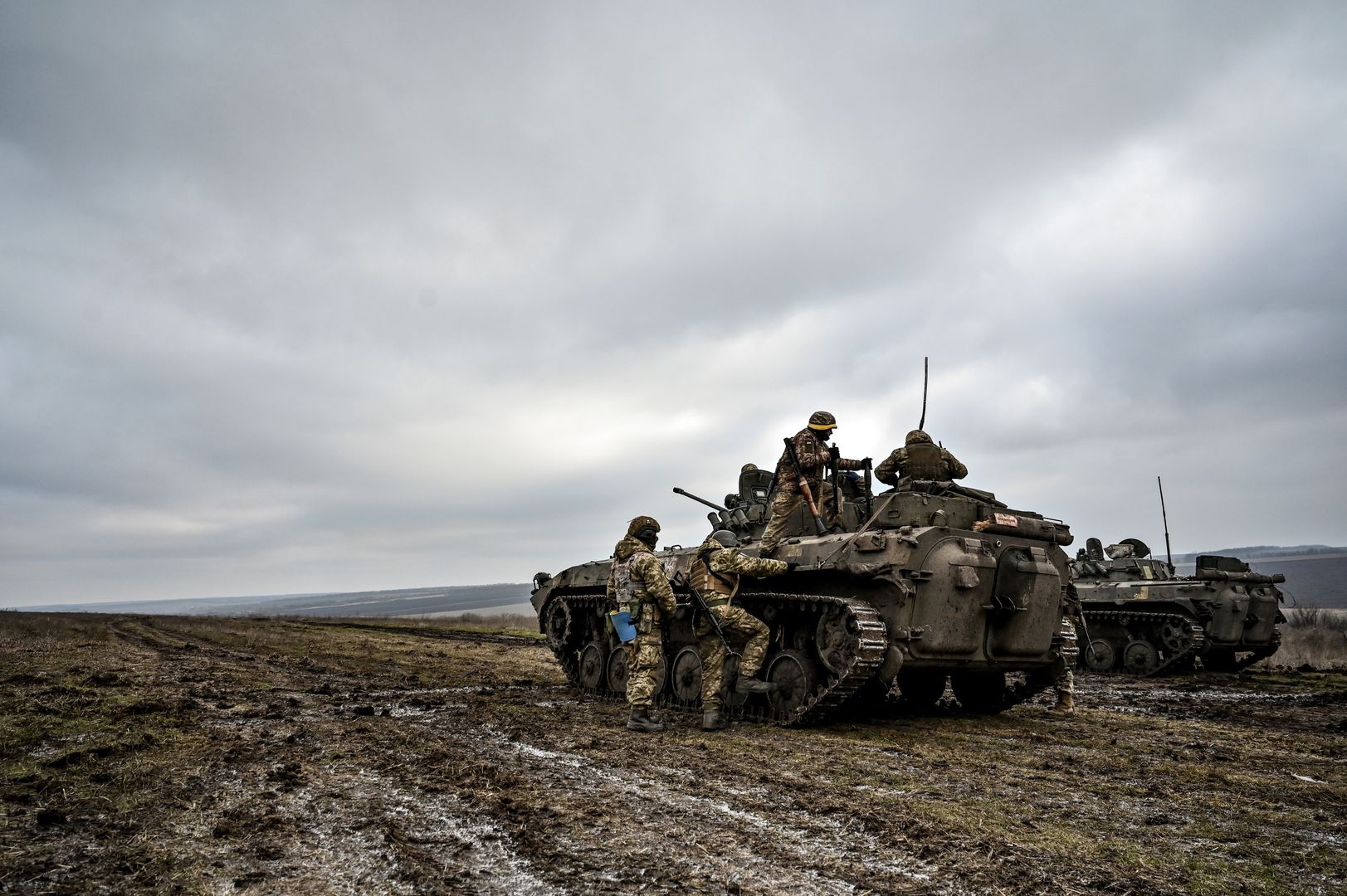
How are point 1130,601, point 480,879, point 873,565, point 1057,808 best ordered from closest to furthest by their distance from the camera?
point 480,879, point 1057,808, point 873,565, point 1130,601

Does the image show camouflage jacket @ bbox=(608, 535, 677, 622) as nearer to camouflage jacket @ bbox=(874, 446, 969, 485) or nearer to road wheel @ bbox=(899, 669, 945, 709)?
camouflage jacket @ bbox=(874, 446, 969, 485)

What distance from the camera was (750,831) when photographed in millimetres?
4969

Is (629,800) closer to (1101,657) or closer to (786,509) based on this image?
(786,509)

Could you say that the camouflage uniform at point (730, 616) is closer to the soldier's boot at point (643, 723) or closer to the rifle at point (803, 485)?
the soldier's boot at point (643, 723)

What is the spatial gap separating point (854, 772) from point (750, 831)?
7.03ft

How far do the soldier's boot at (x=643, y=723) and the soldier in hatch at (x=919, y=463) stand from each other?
429 cm

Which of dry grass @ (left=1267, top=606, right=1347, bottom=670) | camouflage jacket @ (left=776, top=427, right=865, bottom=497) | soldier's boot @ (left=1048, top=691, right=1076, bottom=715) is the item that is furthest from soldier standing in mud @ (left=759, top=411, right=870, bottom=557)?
dry grass @ (left=1267, top=606, right=1347, bottom=670)

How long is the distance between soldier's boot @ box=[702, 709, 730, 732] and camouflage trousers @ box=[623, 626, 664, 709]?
59 centimetres

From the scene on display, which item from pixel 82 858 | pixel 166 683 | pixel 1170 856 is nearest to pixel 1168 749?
pixel 1170 856

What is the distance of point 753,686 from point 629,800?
434 cm

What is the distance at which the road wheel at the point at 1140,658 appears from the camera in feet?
63.0

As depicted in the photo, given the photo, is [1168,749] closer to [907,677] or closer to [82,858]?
[907,677]

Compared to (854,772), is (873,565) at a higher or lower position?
Answer: higher

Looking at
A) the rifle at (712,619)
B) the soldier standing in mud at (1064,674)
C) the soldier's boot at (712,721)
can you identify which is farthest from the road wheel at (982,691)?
the soldier's boot at (712,721)
